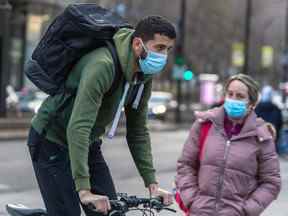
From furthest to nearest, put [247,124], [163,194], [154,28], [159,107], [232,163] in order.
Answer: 1. [159,107]
2. [247,124]
3. [232,163]
4. [163,194]
5. [154,28]

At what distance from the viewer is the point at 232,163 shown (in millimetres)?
4008

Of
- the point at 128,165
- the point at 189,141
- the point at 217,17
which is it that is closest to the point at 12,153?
the point at 128,165

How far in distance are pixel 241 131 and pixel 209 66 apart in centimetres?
5785

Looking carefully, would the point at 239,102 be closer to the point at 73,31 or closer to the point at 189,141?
the point at 189,141

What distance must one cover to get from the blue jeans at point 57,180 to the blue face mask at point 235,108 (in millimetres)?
800

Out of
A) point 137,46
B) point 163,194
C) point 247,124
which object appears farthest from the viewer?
point 247,124

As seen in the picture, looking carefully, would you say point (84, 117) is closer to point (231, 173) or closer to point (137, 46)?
point (137, 46)

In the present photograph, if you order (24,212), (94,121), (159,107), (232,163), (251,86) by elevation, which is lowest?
(159,107)

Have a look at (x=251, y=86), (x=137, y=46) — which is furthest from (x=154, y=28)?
(x=251, y=86)

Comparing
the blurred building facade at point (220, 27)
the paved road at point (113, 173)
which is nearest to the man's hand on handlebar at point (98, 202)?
the paved road at point (113, 173)

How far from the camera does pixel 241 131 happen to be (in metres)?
4.10

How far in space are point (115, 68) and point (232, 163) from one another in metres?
0.89

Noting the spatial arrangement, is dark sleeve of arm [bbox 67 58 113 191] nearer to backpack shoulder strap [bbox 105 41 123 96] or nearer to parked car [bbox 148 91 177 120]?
backpack shoulder strap [bbox 105 41 123 96]

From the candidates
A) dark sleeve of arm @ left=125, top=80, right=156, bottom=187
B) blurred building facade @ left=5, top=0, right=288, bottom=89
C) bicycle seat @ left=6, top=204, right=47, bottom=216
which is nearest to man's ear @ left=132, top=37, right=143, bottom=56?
dark sleeve of arm @ left=125, top=80, right=156, bottom=187
